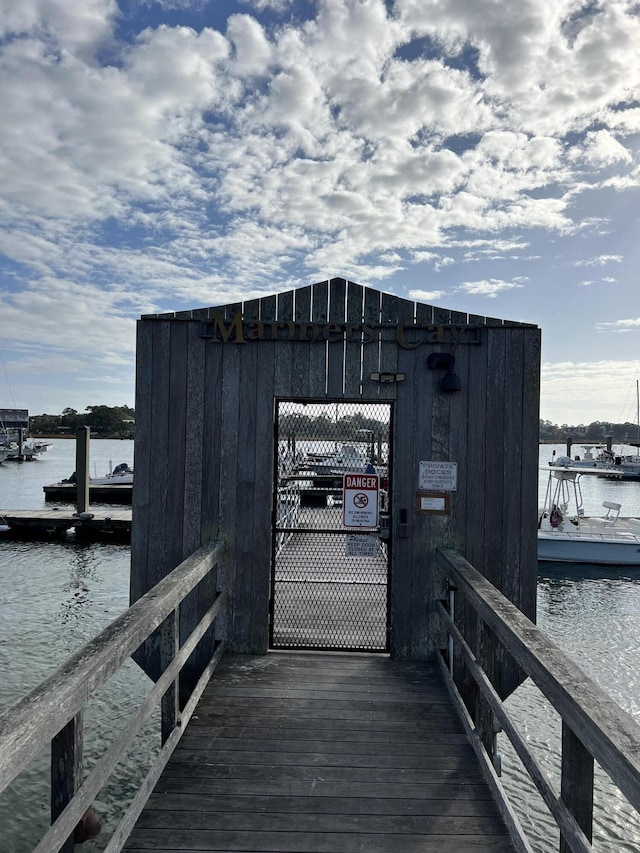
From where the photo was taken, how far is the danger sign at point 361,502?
4.55 metres

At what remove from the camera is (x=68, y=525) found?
18.4m

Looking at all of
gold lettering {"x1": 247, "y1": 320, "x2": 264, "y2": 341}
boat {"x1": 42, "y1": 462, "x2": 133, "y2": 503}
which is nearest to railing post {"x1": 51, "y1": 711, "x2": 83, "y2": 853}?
gold lettering {"x1": 247, "y1": 320, "x2": 264, "y2": 341}

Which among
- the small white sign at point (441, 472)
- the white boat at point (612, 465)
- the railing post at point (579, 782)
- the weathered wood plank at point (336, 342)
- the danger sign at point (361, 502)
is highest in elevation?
the weathered wood plank at point (336, 342)

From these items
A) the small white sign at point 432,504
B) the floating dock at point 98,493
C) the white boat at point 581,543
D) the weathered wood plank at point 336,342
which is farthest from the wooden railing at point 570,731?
the floating dock at point 98,493

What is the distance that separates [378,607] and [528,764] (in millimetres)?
3737

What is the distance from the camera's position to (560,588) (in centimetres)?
1378

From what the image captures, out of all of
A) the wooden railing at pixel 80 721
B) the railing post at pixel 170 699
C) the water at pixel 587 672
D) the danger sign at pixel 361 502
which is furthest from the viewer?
the water at pixel 587 672

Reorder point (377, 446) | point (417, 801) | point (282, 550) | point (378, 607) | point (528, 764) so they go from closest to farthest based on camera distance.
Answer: point (528, 764) < point (417, 801) < point (377, 446) < point (378, 607) < point (282, 550)

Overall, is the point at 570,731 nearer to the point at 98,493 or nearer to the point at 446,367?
the point at 446,367

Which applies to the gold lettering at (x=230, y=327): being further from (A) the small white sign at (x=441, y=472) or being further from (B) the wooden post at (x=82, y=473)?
(B) the wooden post at (x=82, y=473)

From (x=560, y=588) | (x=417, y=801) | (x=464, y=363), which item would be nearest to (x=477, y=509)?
(x=464, y=363)

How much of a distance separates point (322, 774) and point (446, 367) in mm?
2802

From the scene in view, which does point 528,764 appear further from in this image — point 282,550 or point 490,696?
point 282,550

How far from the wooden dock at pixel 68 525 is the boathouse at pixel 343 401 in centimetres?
1466
